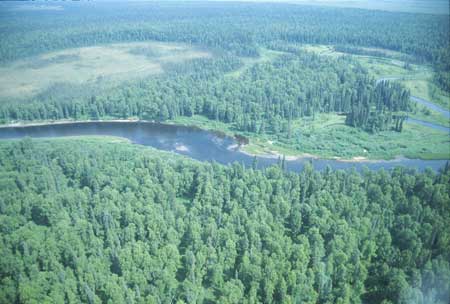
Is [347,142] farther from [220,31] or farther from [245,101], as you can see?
[220,31]

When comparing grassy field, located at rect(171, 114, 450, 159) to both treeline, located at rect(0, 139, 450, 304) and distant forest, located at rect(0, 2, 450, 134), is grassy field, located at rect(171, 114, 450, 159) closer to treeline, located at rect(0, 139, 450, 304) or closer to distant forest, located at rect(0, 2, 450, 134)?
distant forest, located at rect(0, 2, 450, 134)

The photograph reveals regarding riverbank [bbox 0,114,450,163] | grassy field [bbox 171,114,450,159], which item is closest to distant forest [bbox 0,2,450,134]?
riverbank [bbox 0,114,450,163]

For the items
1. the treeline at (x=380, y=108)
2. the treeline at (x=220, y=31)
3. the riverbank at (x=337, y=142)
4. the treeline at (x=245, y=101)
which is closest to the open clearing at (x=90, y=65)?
the treeline at (x=245, y=101)

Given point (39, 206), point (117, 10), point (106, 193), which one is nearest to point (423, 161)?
point (106, 193)

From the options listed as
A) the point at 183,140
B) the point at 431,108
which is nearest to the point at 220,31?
the point at 431,108

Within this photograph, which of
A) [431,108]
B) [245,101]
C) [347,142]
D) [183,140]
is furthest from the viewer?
[431,108]

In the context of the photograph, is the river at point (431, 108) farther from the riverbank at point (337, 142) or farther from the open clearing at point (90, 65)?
the open clearing at point (90, 65)

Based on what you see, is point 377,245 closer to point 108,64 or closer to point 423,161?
point 423,161
